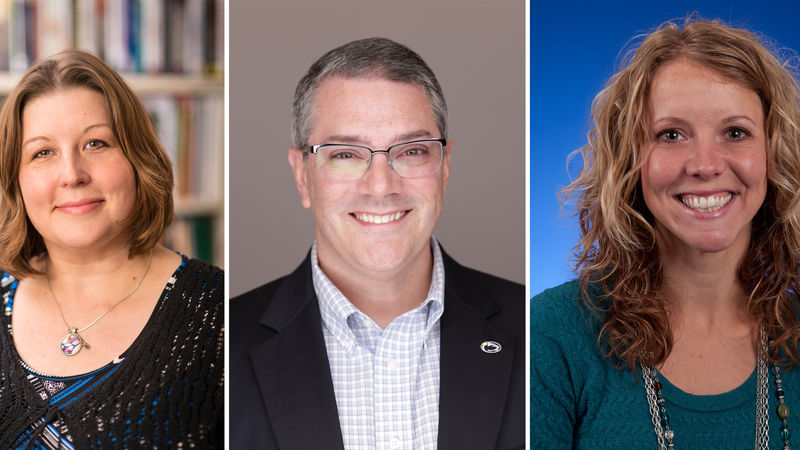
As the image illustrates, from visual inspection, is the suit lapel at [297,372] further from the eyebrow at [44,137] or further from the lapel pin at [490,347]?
the eyebrow at [44,137]

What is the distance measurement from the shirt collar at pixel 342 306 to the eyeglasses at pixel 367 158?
28 cm

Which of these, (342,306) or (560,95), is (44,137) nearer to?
(342,306)

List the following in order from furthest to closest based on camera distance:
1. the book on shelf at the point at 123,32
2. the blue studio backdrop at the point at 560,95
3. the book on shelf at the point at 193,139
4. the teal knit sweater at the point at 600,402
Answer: the book on shelf at the point at 193,139, the book on shelf at the point at 123,32, the blue studio backdrop at the point at 560,95, the teal knit sweater at the point at 600,402

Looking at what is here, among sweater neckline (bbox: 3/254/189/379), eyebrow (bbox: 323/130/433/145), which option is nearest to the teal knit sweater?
eyebrow (bbox: 323/130/433/145)

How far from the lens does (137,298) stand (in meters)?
2.21

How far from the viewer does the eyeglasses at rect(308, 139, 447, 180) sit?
2.00 metres

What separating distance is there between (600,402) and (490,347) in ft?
1.16

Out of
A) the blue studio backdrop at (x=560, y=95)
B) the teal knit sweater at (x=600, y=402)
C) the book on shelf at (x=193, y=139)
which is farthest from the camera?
the book on shelf at (x=193, y=139)

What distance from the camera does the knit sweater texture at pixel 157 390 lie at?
2020 millimetres

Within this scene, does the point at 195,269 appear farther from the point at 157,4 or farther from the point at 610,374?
the point at 610,374

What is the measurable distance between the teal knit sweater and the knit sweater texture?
0.97 m

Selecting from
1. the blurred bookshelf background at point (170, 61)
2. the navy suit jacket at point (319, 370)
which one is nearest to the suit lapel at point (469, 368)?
the navy suit jacket at point (319, 370)

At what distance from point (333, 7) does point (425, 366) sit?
3.51ft

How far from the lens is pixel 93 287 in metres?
2.21
